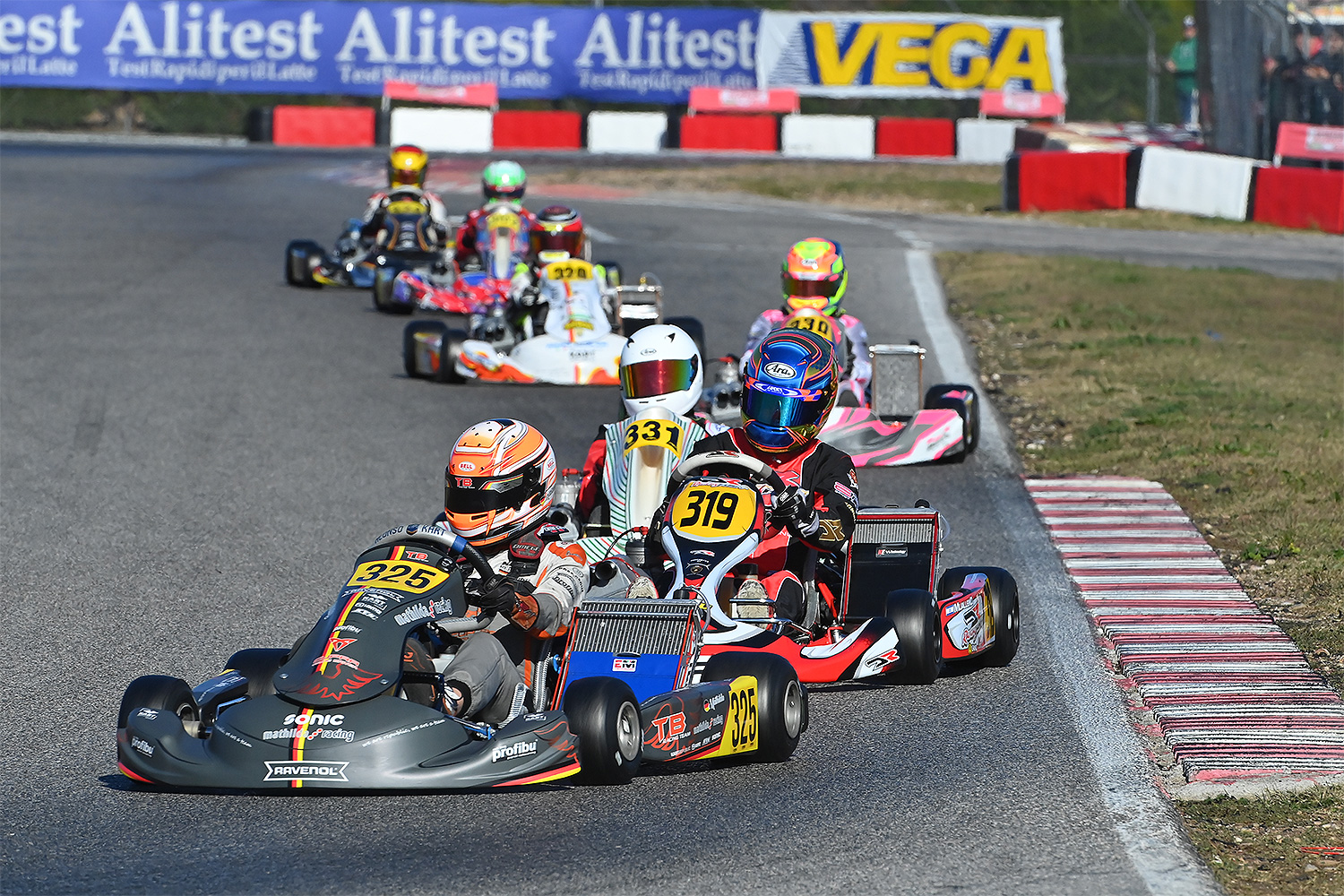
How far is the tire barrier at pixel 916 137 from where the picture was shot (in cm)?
3356

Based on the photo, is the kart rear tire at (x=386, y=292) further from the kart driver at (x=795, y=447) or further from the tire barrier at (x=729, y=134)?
the tire barrier at (x=729, y=134)

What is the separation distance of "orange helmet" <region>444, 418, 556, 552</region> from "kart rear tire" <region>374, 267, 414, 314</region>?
31.8ft

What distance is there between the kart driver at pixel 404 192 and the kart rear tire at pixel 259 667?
11.5m

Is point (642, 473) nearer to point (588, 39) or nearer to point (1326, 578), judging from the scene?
point (1326, 578)

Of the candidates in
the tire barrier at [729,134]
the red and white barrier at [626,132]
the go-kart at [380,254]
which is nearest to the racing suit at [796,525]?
the go-kart at [380,254]

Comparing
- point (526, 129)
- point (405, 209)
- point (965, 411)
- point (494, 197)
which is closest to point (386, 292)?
point (494, 197)

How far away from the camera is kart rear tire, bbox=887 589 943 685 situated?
652 cm

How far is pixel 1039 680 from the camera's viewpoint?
6.79m

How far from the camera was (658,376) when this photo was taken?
7852 millimetres

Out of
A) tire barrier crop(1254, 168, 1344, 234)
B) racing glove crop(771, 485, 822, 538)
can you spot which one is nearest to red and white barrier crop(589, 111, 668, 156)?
tire barrier crop(1254, 168, 1344, 234)

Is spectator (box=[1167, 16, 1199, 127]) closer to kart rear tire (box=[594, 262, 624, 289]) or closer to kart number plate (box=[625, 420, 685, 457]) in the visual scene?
kart rear tire (box=[594, 262, 624, 289])

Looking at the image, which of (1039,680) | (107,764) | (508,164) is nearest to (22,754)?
(107,764)

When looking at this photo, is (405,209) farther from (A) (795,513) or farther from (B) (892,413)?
(A) (795,513)

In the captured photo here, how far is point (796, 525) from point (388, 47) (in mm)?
30175
